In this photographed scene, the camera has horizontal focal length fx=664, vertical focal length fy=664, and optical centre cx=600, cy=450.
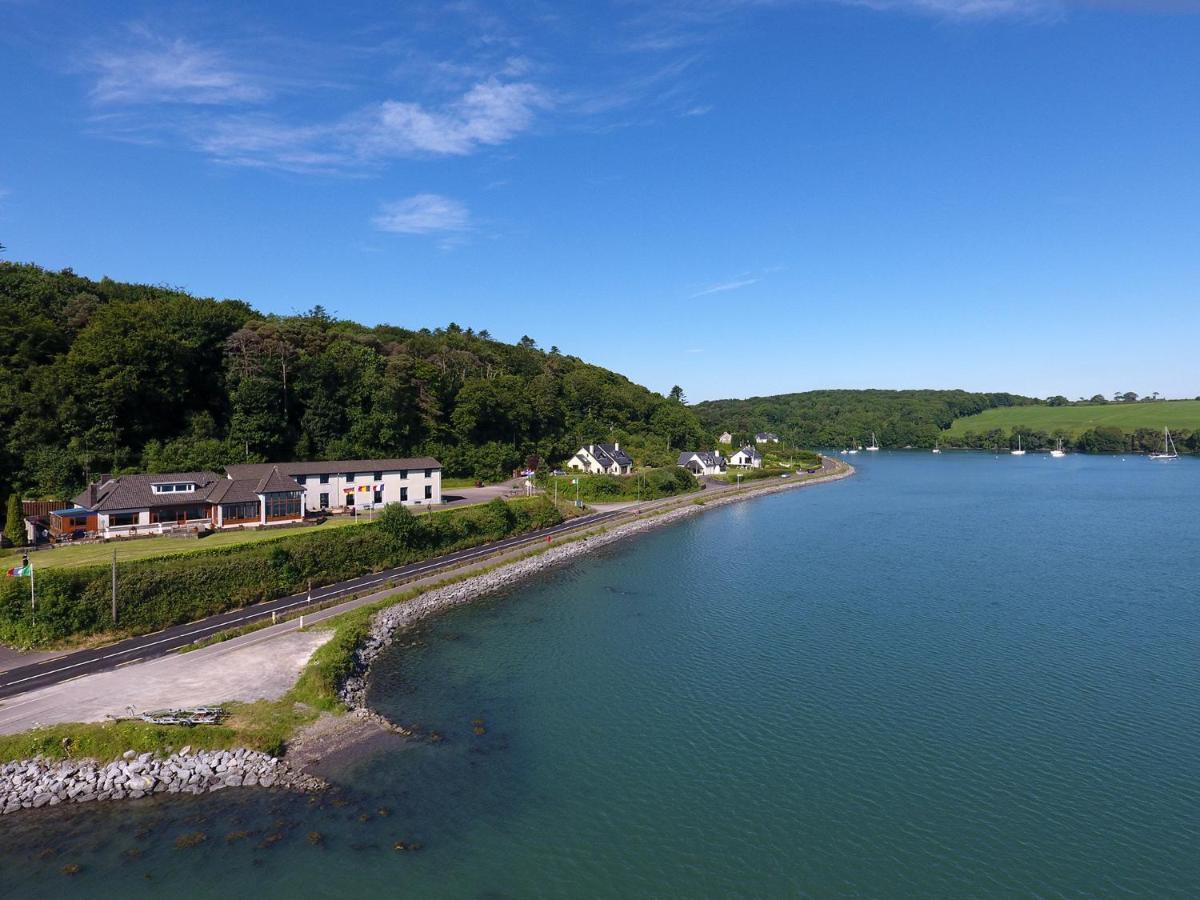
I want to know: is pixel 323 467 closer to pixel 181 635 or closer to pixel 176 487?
pixel 176 487

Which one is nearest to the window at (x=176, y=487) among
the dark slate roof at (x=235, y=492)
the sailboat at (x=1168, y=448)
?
the dark slate roof at (x=235, y=492)

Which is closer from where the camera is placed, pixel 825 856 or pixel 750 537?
pixel 825 856

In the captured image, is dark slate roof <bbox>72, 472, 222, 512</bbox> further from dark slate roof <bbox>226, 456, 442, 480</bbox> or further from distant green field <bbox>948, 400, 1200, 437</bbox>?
distant green field <bbox>948, 400, 1200, 437</bbox>

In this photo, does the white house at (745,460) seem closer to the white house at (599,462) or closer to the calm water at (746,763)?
the white house at (599,462)

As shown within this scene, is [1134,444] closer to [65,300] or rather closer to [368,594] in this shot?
[368,594]

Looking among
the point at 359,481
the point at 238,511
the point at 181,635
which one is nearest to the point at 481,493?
the point at 359,481

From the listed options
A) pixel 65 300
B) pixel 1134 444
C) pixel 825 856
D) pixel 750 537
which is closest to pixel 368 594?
pixel 825 856
